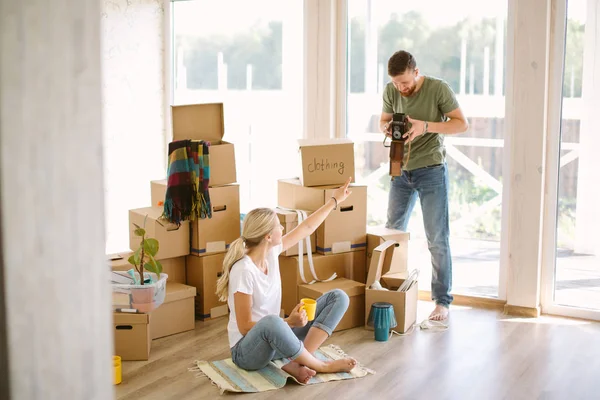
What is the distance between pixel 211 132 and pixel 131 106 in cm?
126

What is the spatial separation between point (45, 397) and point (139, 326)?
9.51 feet

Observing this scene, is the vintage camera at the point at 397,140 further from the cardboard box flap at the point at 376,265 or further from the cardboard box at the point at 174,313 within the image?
the cardboard box at the point at 174,313

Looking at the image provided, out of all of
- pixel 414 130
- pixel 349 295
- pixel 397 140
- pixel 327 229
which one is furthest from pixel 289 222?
pixel 414 130

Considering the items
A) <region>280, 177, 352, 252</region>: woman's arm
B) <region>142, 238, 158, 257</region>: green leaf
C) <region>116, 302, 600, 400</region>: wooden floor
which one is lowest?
<region>116, 302, 600, 400</region>: wooden floor

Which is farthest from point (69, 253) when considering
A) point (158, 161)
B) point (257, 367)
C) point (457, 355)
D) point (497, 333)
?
point (158, 161)

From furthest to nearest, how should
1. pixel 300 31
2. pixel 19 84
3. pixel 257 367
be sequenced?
1. pixel 300 31
2. pixel 257 367
3. pixel 19 84

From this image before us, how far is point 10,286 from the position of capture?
2.16 feet

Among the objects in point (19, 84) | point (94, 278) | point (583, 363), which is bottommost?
point (583, 363)

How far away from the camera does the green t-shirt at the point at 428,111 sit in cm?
404

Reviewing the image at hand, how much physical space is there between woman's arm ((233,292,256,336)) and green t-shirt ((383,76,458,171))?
1371mm

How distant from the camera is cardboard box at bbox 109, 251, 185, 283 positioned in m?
3.95

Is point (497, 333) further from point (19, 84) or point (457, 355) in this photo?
point (19, 84)

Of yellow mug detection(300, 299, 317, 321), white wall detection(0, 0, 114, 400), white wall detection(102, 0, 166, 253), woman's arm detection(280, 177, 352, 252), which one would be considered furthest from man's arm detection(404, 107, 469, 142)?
white wall detection(0, 0, 114, 400)

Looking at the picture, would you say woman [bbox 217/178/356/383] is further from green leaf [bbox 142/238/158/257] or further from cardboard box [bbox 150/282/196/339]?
cardboard box [bbox 150/282/196/339]
